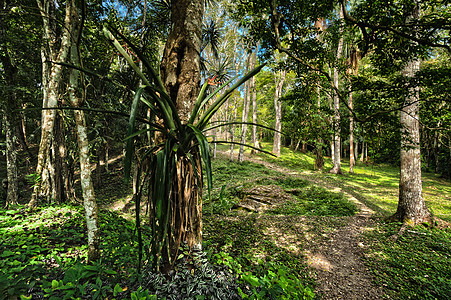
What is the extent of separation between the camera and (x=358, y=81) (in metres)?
3.11

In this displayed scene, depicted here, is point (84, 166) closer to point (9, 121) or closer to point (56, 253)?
point (56, 253)

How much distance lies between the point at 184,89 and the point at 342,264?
140 inches

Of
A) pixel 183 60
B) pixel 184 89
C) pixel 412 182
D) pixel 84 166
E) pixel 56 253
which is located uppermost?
pixel 183 60

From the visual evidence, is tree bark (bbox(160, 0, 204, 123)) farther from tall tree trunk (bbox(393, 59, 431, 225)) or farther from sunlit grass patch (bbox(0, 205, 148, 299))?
tall tree trunk (bbox(393, 59, 431, 225))

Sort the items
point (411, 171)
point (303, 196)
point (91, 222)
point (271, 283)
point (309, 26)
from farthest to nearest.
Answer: point (303, 196) → point (411, 171) → point (309, 26) → point (91, 222) → point (271, 283)

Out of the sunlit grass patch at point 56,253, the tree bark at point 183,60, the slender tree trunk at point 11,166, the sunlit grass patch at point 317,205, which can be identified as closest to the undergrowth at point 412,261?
the sunlit grass patch at point 317,205

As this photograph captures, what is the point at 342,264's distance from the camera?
2.85 m

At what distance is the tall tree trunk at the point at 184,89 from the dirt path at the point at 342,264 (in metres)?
2.11

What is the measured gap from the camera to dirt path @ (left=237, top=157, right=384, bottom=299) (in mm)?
2334

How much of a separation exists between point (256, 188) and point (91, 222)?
489 cm

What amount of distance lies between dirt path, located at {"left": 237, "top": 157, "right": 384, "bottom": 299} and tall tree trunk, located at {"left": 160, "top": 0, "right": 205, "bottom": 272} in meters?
2.11

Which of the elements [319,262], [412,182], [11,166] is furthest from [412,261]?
[11,166]

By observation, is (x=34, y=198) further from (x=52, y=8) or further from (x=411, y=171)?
(x=411, y=171)

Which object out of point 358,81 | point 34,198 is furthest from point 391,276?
point 34,198
